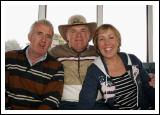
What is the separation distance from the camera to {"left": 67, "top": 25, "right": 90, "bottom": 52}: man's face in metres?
1.99

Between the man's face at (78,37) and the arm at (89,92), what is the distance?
0.32 meters

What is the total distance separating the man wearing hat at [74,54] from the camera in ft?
6.00

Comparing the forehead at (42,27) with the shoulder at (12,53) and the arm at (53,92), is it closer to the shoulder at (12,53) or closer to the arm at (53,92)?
the shoulder at (12,53)

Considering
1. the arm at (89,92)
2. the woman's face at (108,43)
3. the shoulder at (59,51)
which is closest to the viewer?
the arm at (89,92)

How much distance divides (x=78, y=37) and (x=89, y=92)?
20.2 inches

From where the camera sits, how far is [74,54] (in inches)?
77.5

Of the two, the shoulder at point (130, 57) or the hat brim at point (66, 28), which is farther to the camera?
the hat brim at point (66, 28)

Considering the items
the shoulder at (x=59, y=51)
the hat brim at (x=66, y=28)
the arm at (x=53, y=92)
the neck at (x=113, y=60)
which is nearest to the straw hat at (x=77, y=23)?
the hat brim at (x=66, y=28)

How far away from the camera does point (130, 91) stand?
1710mm

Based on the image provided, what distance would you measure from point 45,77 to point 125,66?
1.92ft

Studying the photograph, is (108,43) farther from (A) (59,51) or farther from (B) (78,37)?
(A) (59,51)

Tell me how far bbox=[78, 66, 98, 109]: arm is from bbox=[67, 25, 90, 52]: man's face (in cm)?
32

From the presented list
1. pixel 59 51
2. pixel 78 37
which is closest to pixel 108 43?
pixel 78 37

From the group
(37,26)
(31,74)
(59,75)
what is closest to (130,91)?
(59,75)
